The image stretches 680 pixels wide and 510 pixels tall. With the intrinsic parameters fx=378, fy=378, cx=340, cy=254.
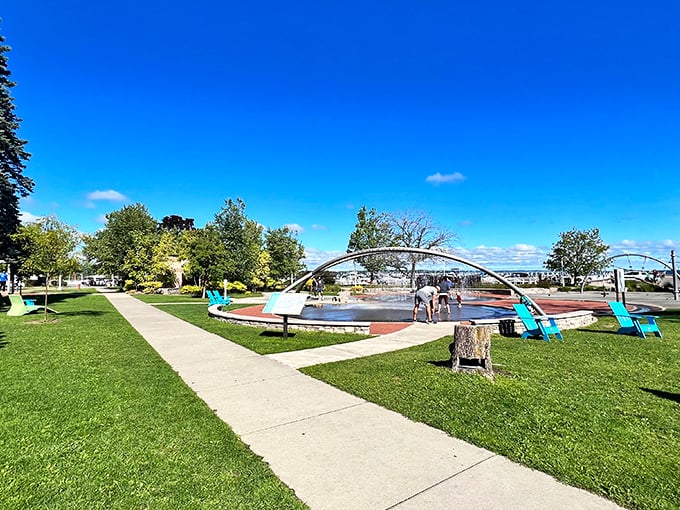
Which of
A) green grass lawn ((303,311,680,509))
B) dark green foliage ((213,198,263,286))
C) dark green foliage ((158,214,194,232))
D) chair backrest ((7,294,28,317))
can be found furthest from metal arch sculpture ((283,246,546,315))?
dark green foliage ((158,214,194,232))

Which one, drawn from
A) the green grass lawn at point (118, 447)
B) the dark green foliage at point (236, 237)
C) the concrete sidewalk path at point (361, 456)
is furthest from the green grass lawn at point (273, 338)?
the dark green foliage at point (236, 237)

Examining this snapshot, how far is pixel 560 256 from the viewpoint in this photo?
48.3 m

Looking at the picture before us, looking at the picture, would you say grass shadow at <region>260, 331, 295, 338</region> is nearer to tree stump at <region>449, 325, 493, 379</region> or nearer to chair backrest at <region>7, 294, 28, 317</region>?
tree stump at <region>449, 325, 493, 379</region>

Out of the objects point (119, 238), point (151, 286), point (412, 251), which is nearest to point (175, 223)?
point (119, 238)

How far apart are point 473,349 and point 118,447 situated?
492 cm

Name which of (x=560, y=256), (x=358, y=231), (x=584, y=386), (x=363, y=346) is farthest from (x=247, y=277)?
(x=560, y=256)

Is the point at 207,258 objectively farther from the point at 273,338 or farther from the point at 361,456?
the point at 361,456

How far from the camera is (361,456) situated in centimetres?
341

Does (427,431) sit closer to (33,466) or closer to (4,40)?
(33,466)

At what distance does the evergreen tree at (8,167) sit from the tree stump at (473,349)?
22812mm

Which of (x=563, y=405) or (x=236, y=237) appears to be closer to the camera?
(x=563, y=405)

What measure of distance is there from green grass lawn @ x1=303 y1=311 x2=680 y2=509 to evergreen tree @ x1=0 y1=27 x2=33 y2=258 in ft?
70.8

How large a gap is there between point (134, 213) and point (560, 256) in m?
56.0

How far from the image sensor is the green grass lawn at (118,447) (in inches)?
108
